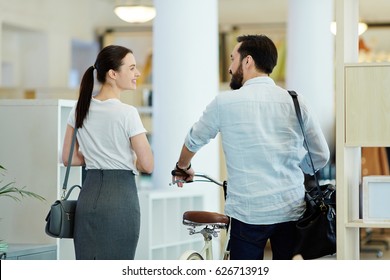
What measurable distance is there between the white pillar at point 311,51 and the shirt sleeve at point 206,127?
5768mm

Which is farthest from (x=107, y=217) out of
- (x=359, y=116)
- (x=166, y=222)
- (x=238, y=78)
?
(x=166, y=222)

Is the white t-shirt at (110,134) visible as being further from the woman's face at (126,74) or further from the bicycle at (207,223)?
the bicycle at (207,223)

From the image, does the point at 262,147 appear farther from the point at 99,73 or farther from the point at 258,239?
the point at 99,73

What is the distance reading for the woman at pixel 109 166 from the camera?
3.76 meters

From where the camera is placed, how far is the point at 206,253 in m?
4.32

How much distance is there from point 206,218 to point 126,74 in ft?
2.38

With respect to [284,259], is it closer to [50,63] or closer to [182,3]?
[182,3]

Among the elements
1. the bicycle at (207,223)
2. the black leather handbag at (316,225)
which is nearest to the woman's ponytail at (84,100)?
the bicycle at (207,223)

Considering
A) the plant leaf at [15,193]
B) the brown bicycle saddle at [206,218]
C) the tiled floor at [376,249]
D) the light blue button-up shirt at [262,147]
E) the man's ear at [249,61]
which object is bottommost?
the tiled floor at [376,249]

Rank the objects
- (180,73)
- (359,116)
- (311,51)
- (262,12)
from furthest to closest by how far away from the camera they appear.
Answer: (262,12) < (311,51) < (180,73) < (359,116)

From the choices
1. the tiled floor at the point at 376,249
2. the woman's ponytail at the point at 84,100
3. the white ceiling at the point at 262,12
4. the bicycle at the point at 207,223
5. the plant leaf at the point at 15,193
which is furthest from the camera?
the white ceiling at the point at 262,12

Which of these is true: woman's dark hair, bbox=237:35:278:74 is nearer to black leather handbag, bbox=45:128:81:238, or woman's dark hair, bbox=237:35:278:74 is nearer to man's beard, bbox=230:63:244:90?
man's beard, bbox=230:63:244:90

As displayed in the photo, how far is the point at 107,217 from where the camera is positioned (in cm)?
374

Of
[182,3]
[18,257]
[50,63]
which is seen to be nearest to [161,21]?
[182,3]
